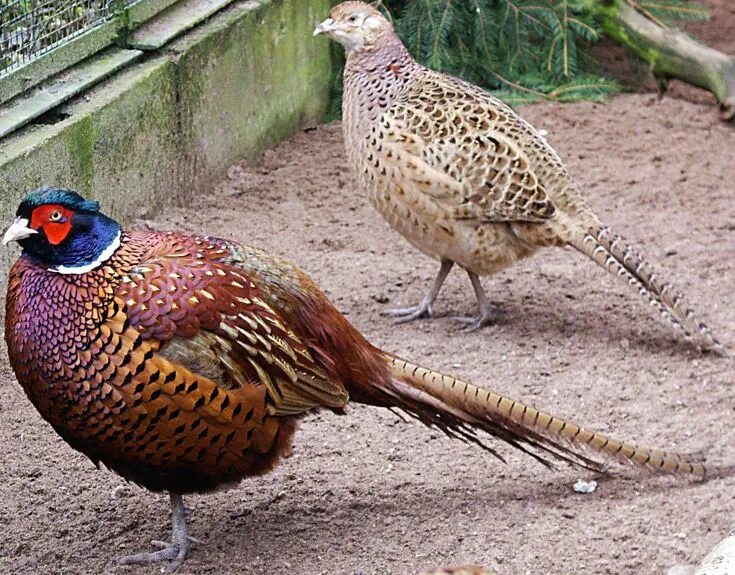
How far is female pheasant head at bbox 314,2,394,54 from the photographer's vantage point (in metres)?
5.59

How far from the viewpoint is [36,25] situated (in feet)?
17.2

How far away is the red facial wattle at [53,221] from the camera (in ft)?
11.2

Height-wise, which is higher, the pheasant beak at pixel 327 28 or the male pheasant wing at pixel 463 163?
the pheasant beak at pixel 327 28

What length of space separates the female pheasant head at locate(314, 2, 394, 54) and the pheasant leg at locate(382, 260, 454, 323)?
1.09 metres

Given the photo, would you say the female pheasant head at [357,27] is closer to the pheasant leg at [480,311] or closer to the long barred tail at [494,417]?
the pheasant leg at [480,311]

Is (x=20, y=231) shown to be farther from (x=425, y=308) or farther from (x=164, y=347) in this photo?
(x=425, y=308)

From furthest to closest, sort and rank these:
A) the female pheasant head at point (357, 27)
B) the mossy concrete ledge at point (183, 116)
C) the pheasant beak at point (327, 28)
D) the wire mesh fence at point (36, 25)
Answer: the pheasant beak at point (327, 28) → the female pheasant head at point (357, 27) → the mossy concrete ledge at point (183, 116) → the wire mesh fence at point (36, 25)

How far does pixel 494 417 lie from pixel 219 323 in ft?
3.22

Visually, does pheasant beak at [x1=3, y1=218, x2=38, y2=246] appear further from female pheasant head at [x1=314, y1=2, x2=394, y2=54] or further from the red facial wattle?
female pheasant head at [x1=314, y1=2, x2=394, y2=54]

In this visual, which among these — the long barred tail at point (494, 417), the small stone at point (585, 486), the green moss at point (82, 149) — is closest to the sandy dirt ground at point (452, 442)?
the small stone at point (585, 486)

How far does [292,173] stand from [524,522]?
138 inches

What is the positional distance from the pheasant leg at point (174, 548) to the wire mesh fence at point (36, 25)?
2.24m

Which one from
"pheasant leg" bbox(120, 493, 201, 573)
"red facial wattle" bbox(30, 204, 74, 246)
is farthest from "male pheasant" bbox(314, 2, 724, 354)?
"red facial wattle" bbox(30, 204, 74, 246)

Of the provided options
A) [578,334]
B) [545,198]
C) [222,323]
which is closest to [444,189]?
[545,198]
